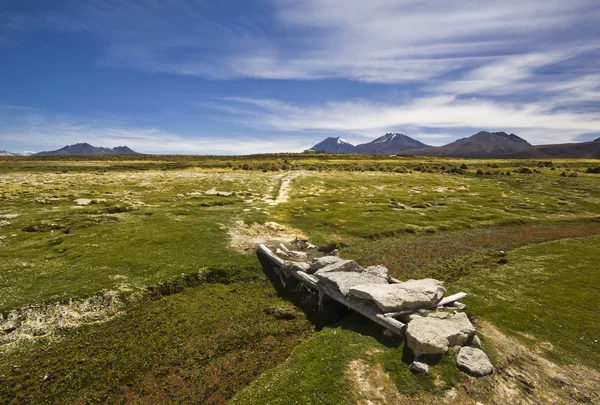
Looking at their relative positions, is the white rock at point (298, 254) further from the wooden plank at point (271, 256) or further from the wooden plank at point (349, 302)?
the wooden plank at point (349, 302)

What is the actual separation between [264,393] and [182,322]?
9512 mm

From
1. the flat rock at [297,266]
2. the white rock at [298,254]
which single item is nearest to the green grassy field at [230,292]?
the flat rock at [297,266]

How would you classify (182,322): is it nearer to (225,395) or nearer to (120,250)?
(225,395)

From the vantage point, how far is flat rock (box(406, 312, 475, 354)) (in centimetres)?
1598

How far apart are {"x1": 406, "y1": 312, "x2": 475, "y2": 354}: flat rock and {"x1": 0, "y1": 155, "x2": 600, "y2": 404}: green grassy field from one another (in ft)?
2.86

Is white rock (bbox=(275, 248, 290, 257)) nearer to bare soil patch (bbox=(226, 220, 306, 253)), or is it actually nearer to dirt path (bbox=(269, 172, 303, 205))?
bare soil patch (bbox=(226, 220, 306, 253))

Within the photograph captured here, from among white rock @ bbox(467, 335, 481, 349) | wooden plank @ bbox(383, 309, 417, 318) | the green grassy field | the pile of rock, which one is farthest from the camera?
wooden plank @ bbox(383, 309, 417, 318)

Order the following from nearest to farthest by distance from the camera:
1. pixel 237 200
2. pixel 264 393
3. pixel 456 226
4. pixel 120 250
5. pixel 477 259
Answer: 1. pixel 264 393
2. pixel 120 250
3. pixel 477 259
4. pixel 456 226
5. pixel 237 200

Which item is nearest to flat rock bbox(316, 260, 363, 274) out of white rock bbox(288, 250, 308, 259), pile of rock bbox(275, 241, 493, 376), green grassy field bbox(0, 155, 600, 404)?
pile of rock bbox(275, 241, 493, 376)

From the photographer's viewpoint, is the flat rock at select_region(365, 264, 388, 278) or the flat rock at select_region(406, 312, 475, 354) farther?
the flat rock at select_region(365, 264, 388, 278)

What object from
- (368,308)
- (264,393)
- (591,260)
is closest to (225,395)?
(264,393)

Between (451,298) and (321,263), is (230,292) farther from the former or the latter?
(451,298)

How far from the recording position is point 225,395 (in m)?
15.8

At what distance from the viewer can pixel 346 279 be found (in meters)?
23.1
